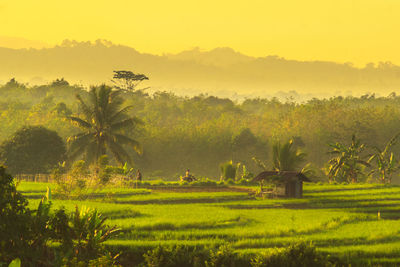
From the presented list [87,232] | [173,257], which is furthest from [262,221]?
[87,232]

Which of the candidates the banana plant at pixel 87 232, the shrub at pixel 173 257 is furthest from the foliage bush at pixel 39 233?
the shrub at pixel 173 257

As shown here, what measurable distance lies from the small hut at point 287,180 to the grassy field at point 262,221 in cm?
108

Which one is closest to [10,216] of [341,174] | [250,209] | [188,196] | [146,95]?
[250,209]

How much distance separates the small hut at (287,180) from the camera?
34.9m

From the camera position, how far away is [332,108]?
7756 centimetres

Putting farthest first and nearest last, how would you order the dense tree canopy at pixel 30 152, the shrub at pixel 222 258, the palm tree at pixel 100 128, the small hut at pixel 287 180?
1. the dense tree canopy at pixel 30 152
2. the palm tree at pixel 100 128
3. the small hut at pixel 287 180
4. the shrub at pixel 222 258

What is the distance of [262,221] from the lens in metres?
24.5

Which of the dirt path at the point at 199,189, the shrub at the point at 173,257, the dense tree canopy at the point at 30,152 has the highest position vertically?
the dense tree canopy at the point at 30,152

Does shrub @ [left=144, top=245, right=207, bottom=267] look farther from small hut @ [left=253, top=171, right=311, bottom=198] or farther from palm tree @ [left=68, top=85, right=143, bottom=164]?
palm tree @ [left=68, top=85, right=143, bottom=164]

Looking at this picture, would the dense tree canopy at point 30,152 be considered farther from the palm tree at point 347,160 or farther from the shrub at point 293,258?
the shrub at point 293,258

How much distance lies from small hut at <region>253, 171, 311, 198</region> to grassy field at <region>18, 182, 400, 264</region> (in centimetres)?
108

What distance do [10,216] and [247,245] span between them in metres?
8.31

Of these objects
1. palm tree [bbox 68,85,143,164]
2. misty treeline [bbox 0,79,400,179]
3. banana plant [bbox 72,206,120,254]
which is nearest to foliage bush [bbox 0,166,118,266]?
banana plant [bbox 72,206,120,254]

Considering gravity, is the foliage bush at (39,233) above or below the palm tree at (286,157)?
below
